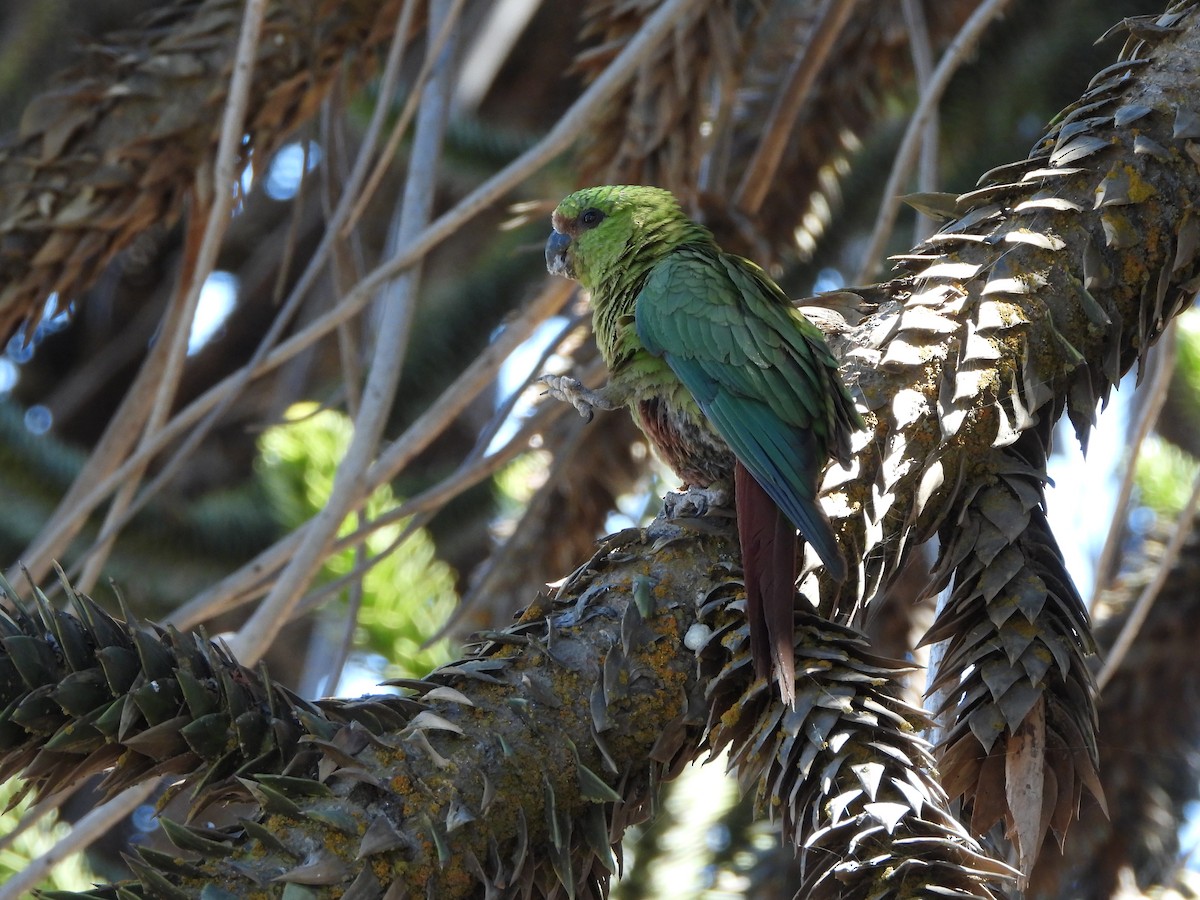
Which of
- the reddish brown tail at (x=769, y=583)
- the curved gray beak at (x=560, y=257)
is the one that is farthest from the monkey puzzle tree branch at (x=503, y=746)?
the curved gray beak at (x=560, y=257)

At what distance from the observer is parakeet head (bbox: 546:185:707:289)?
2885mm

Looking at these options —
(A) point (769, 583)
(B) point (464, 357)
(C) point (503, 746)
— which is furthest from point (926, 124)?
(B) point (464, 357)

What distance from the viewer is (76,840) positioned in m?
2.27

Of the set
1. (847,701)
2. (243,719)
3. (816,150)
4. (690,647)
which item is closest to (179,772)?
(243,719)

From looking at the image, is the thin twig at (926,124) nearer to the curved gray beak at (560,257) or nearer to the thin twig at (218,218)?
the curved gray beak at (560,257)

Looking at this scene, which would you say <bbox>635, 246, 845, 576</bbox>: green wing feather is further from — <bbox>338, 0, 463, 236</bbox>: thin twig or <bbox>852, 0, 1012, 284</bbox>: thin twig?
<bbox>338, 0, 463, 236</bbox>: thin twig

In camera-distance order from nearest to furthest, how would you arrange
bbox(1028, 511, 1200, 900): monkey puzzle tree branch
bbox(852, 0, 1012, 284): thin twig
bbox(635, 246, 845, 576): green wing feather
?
1. bbox(635, 246, 845, 576): green wing feather
2. bbox(852, 0, 1012, 284): thin twig
3. bbox(1028, 511, 1200, 900): monkey puzzle tree branch

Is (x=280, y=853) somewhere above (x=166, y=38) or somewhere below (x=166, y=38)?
below

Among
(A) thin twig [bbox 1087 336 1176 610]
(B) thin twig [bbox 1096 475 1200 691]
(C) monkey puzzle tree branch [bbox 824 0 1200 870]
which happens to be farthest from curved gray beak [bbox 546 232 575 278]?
→ (B) thin twig [bbox 1096 475 1200 691]

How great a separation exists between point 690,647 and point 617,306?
131 cm

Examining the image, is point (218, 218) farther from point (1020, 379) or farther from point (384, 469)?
point (1020, 379)

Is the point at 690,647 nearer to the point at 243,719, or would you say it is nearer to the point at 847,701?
the point at 847,701

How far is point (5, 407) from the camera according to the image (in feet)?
18.1

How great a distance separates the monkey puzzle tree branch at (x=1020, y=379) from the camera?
1732 mm
